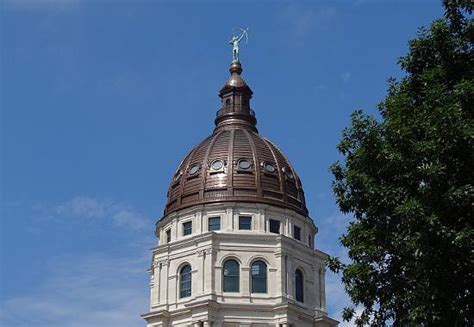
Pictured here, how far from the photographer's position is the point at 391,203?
26.2m

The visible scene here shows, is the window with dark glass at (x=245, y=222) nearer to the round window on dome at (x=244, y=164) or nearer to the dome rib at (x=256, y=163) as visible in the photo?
the dome rib at (x=256, y=163)

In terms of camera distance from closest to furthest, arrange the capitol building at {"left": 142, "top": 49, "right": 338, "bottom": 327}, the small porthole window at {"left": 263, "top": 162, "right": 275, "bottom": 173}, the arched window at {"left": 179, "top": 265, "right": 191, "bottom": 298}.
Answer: the capitol building at {"left": 142, "top": 49, "right": 338, "bottom": 327}, the arched window at {"left": 179, "top": 265, "right": 191, "bottom": 298}, the small porthole window at {"left": 263, "top": 162, "right": 275, "bottom": 173}

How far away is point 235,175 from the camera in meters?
73.8

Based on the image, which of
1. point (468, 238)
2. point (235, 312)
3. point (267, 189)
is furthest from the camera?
point (267, 189)

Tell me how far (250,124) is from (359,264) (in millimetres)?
54481

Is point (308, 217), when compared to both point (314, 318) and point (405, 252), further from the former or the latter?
point (405, 252)

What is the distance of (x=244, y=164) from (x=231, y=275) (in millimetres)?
9728

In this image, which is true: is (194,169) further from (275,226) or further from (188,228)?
(275,226)

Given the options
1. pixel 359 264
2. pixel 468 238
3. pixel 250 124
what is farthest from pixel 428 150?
pixel 250 124

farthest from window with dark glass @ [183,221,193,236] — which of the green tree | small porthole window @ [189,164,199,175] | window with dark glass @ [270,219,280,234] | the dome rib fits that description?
the green tree

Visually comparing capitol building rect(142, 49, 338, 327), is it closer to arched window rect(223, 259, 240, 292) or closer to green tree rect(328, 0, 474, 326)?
arched window rect(223, 259, 240, 292)

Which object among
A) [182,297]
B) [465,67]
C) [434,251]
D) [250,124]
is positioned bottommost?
[434,251]

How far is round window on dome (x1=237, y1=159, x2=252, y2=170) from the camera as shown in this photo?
244 feet

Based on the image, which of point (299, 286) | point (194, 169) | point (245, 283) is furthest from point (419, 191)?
point (194, 169)
